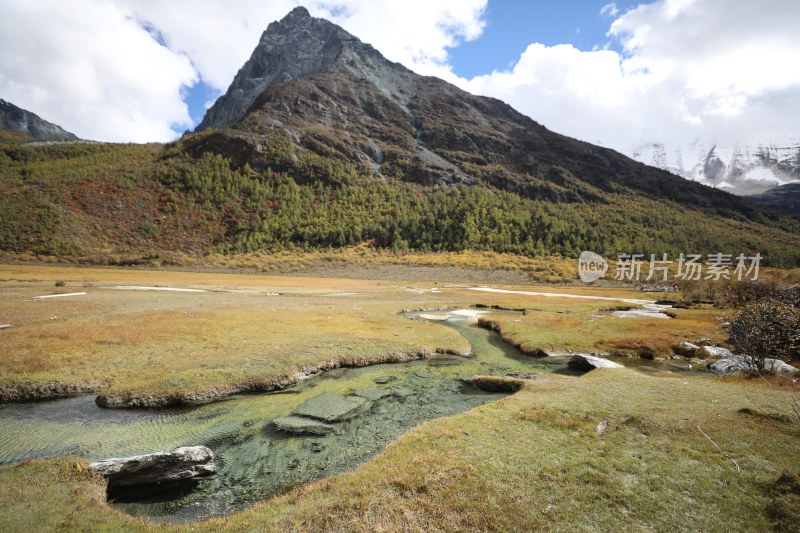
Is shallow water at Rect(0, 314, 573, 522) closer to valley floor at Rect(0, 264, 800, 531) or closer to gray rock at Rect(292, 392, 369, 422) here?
gray rock at Rect(292, 392, 369, 422)

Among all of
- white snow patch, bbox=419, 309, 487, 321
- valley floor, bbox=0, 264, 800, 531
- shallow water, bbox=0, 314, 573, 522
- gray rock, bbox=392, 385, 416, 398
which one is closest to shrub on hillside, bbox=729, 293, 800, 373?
valley floor, bbox=0, 264, 800, 531

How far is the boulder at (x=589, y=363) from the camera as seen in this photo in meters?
29.8

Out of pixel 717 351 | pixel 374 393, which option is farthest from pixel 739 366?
pixel 374 393

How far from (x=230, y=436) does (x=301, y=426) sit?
3281 millimetres

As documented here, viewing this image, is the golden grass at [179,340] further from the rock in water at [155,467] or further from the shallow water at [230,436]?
the rock in water at [155,467]

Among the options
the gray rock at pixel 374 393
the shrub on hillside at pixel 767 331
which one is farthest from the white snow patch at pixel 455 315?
the shrub on hillside at pixel 767 331

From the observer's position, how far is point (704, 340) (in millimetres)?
39125

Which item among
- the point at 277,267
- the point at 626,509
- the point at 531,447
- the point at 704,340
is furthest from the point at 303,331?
the point at 277,267

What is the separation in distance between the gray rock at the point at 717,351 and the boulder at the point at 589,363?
10980 mm

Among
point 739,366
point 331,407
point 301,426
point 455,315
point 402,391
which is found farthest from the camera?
point 455,315

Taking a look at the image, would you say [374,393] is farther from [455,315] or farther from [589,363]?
[455,315]

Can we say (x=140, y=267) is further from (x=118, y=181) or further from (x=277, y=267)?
(x=118, y=181)

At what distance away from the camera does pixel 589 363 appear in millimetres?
30422

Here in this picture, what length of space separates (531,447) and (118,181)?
697 ft
